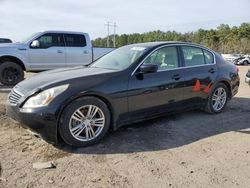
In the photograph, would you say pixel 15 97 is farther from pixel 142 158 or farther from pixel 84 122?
pixel 142 158

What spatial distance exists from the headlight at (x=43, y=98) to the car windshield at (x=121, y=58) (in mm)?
1221

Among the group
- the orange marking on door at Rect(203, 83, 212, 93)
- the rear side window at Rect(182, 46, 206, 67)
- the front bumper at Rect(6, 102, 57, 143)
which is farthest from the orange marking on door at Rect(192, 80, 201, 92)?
the front bumper at Rect(6, 102, 57, 143)

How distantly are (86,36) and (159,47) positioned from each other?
676 centimetres

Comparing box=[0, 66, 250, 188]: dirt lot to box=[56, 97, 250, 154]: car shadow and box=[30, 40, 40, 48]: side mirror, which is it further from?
box=[30, 40, 40, 48]: side mirror

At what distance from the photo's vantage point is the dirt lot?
136 inches

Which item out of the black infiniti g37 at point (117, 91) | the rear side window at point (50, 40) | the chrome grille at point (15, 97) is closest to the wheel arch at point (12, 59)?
the rear side window at point (50, 40)

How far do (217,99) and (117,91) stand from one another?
2.75m

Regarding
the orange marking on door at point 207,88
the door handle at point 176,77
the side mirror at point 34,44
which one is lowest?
the orange marking on door at point 207,88

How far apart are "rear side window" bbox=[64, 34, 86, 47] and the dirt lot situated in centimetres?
607

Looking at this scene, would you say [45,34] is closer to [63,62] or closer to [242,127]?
[63,62]

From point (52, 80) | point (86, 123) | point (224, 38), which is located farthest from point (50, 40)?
point (224, 38)

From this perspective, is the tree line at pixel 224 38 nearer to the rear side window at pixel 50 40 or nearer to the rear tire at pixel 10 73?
the rear side window at pixel 50 40

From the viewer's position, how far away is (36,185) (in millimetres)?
3305

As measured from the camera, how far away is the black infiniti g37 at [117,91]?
414 centimetres
